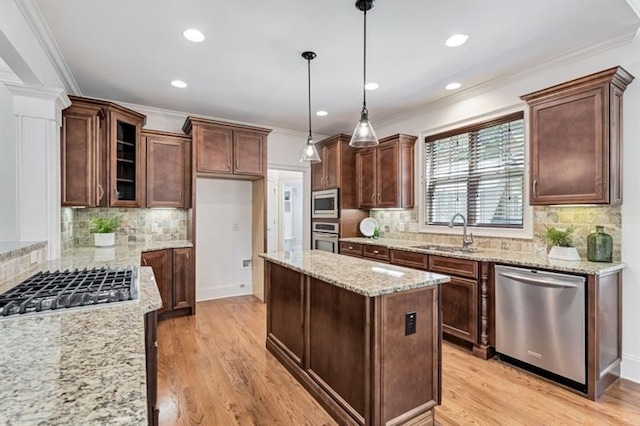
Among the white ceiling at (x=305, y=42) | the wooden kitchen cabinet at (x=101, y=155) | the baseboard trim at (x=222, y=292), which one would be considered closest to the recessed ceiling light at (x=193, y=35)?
the white ceiling at (x=305, y=42)

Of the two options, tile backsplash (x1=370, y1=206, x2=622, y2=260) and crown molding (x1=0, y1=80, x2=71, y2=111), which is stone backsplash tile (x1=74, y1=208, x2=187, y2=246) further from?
tile backsplash (x1=370, y1=206, x2=622, y2=260)

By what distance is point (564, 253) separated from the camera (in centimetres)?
275

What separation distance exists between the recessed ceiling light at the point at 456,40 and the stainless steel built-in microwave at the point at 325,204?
103 inches

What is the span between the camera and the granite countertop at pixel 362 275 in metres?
1.84

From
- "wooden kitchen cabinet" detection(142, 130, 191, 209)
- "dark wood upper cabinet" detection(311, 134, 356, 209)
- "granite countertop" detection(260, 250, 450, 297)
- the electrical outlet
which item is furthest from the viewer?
"dark wood upper cabinet" detection(311, 134, 356, 209)

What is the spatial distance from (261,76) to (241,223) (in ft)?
7.91

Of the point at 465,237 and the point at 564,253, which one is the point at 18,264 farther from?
the point at 564,253

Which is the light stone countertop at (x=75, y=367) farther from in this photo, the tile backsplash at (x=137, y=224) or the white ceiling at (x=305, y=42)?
the tile backsplash at (x=137, y=224)

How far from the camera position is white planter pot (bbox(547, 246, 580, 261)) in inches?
107

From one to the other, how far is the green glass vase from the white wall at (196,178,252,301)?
4.14m

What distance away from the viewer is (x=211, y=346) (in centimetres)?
325

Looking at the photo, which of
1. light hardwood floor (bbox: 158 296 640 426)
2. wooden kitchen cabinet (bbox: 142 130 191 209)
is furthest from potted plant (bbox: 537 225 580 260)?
wooden kitchen cabinet (bbox: 142 130 191 209)

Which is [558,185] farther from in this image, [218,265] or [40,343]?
[218,265]

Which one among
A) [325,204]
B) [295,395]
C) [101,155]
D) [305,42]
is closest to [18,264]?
[101,155]
